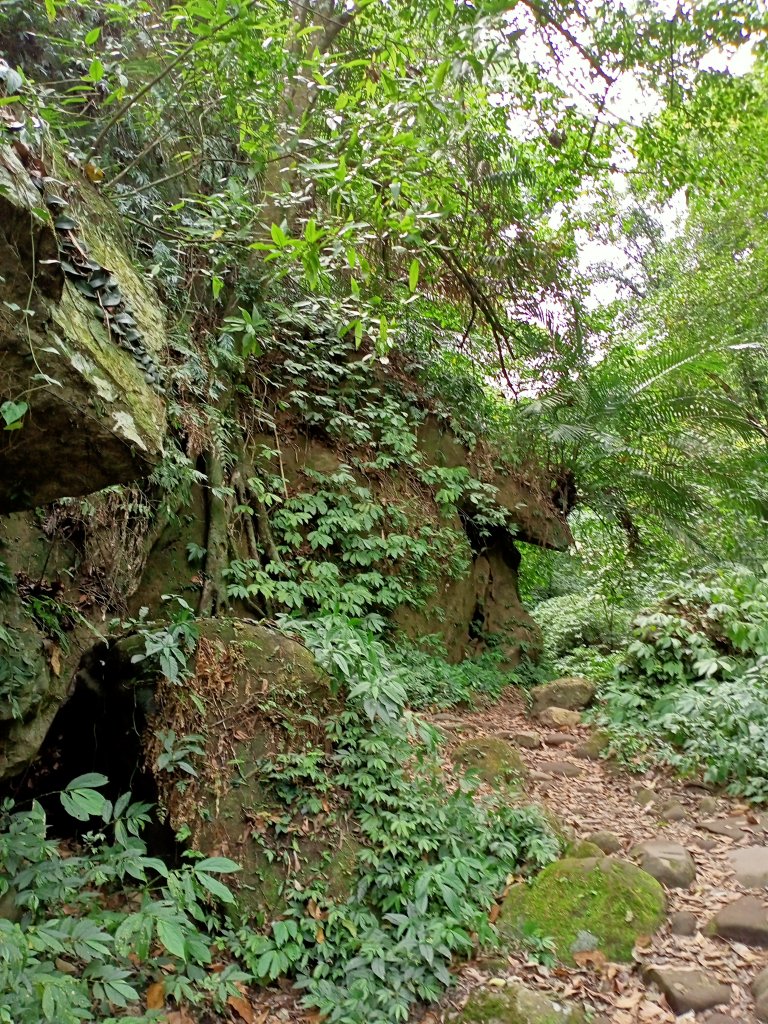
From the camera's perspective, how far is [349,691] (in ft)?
13.5

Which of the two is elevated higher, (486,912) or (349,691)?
(349,691)

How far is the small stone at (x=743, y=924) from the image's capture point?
313 cm

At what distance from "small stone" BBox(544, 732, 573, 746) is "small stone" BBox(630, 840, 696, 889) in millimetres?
1928

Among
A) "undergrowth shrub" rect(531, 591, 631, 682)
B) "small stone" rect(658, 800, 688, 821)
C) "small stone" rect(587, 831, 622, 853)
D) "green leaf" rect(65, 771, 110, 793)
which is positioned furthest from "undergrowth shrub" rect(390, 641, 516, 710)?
"green leaf" rect(65, 771, 110, 793)

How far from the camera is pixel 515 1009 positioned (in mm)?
2654

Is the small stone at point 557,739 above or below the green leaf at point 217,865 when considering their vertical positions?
below

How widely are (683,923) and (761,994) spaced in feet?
1.78

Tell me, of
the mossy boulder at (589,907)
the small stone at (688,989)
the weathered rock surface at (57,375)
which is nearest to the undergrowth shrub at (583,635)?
the mossy boulder at (589,907)

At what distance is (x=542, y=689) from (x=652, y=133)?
611cm

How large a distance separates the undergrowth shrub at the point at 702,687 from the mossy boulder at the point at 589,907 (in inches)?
64.4

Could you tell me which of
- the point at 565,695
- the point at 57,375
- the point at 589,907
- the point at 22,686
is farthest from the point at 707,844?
the point at 57,375

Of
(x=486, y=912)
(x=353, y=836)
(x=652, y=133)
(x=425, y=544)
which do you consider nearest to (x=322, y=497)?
(x=425, y=544)

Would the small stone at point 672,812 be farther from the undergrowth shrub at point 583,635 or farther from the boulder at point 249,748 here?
the undergrowth shrub at point 583,635

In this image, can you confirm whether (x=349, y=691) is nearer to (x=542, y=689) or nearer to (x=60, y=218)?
(x=60, y=218)
